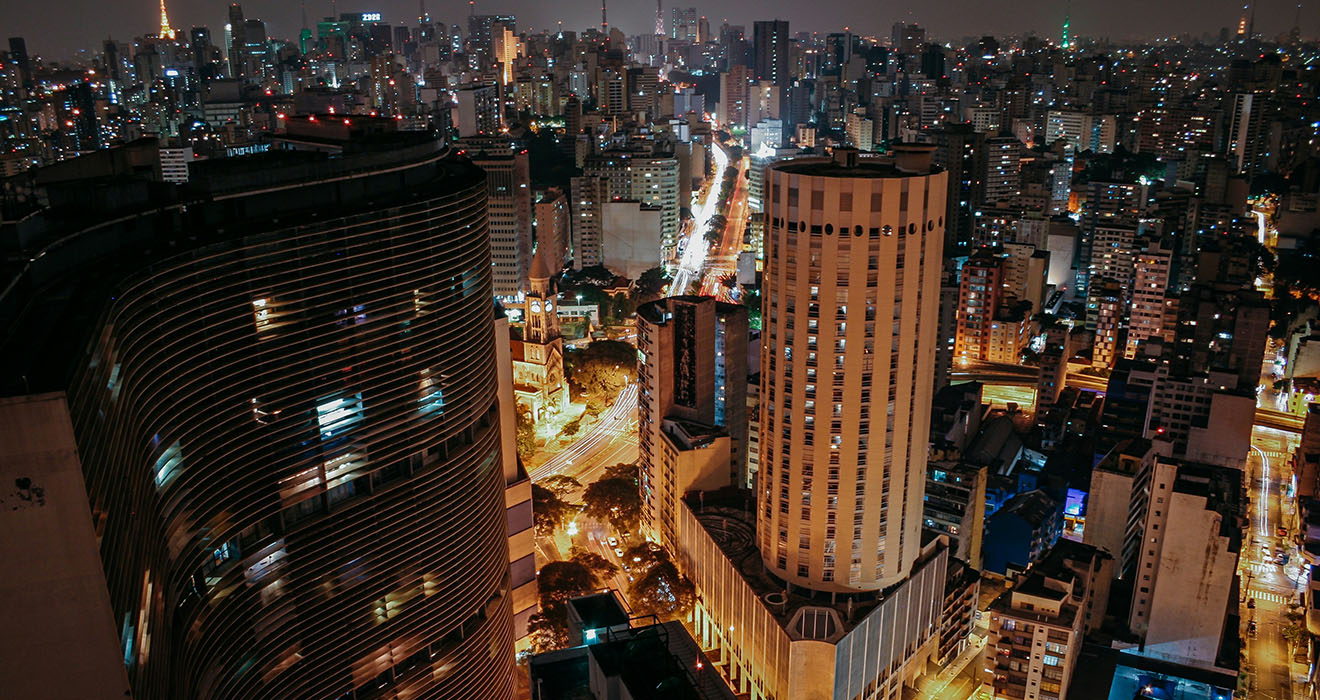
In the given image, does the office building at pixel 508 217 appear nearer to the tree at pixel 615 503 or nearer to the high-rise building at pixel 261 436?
the tree at pixel 615 503

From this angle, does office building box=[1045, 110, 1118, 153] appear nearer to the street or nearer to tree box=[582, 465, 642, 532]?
the street

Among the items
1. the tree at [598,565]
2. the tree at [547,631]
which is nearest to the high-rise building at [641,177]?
the tree at [598,565]

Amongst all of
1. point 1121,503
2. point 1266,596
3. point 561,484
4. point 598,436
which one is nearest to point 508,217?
point 598,436

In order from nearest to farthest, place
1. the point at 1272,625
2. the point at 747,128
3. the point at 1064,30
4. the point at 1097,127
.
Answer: the point at 1272,625, the point at 1097,127, the point at 747,128, the point at 1064,30

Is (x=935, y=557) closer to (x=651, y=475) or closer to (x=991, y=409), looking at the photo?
(x=651, y=475)

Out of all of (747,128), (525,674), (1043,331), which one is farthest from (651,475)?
(747,128)

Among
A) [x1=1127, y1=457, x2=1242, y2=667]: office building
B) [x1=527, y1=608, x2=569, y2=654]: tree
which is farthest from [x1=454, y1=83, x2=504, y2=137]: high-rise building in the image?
[x1=1127, y1=457, x2=1242, y2=667]: office building
